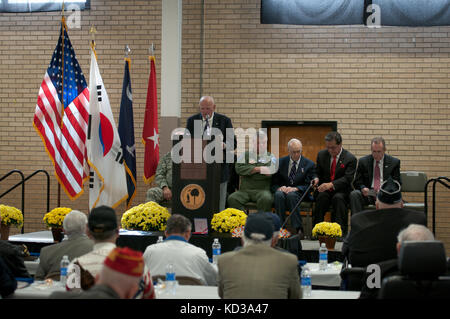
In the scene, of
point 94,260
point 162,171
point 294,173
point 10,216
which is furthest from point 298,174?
point 94,260

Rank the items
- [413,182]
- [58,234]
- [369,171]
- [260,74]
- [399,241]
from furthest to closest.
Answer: [260,74], [413,182], [369,171], [58,234], [399,241]

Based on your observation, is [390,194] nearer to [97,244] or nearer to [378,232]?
[378,232]

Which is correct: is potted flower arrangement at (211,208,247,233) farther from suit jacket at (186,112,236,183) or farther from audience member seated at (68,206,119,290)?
audience member seated at (68,206,119,290)

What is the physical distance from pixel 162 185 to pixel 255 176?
4.31 feet

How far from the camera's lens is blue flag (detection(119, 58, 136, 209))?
8594 millimetres

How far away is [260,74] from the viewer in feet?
31.5

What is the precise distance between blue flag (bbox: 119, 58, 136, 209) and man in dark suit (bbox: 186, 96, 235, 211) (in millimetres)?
1366

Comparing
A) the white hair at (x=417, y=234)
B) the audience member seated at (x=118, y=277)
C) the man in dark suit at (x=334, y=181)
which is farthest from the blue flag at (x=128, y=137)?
the audience member seated at (x=118, y=277)

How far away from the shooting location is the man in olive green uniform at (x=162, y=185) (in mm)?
7867

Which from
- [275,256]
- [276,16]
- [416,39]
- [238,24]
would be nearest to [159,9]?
[238,24]

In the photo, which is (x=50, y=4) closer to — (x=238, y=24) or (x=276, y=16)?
(x=238, y=24)

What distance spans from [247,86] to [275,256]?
6639 mm

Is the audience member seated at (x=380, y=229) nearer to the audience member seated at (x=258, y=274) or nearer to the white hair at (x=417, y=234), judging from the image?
the white hair at (x=417, y=234)

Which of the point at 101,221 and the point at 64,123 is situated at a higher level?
the point at 64,123
